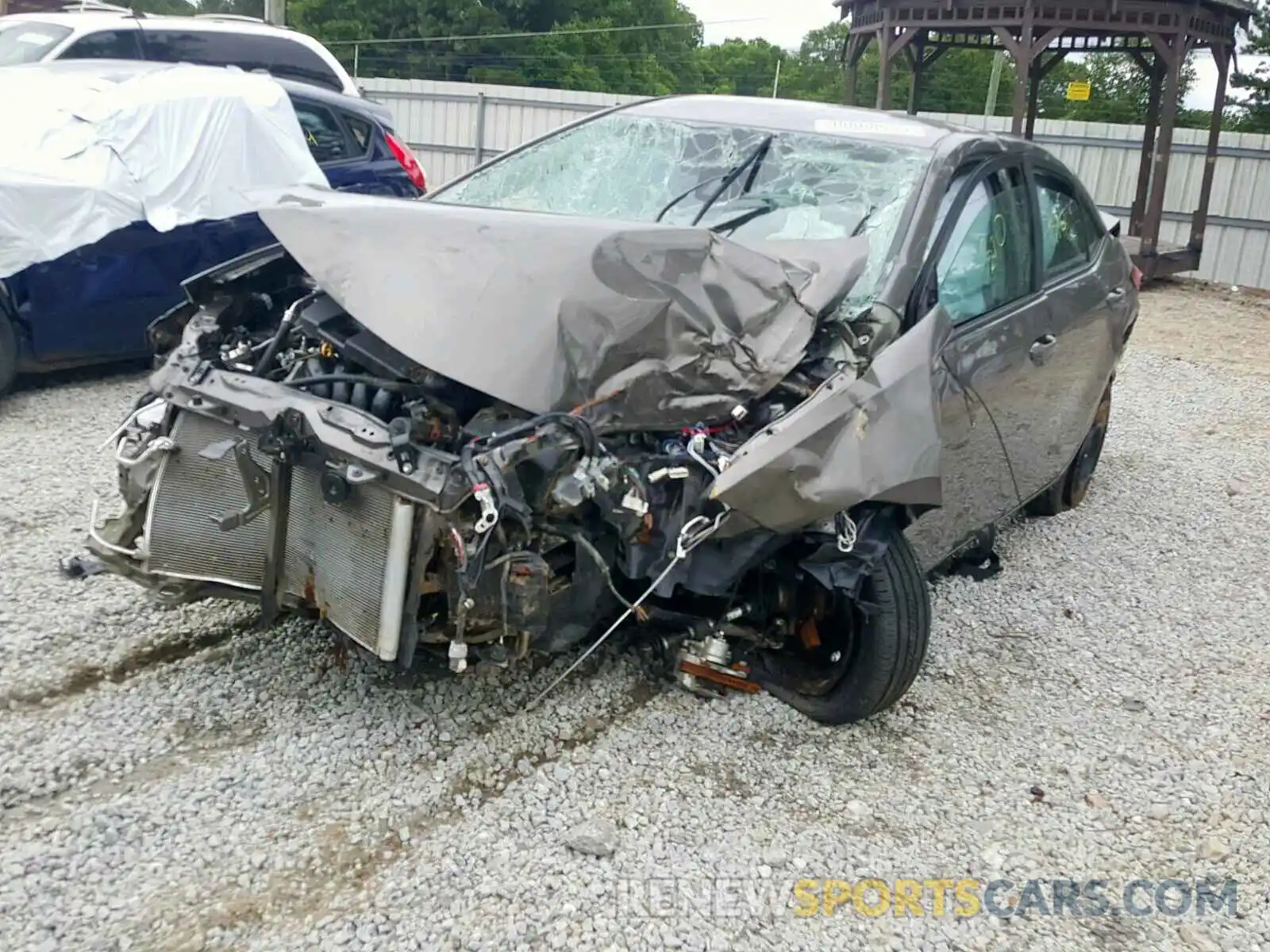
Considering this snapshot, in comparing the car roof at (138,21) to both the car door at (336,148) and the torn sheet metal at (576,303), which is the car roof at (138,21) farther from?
the torn sheet metal at (576,303)

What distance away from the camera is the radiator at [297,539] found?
304 centimetres

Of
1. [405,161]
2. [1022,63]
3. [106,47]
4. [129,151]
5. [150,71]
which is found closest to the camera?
[129,151]

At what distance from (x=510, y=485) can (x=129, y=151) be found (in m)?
4.87

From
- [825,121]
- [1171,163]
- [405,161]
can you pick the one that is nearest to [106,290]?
[405,161]

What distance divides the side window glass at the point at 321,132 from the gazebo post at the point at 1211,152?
1080 centimetres

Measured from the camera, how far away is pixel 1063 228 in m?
5.07

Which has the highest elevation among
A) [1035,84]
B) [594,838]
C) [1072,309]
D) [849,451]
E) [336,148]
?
[1035,84]

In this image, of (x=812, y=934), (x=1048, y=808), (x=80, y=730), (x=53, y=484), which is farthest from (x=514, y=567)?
(x=53, y=484)

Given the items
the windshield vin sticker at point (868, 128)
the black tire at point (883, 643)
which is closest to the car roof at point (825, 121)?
the windshield vin sticker at point (868, 128)

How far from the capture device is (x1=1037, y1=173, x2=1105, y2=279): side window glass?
4.82 meters

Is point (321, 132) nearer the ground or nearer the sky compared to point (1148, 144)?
nearer the ground

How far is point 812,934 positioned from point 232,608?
229 centimetres

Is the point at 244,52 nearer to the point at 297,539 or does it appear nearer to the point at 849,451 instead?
the point at 297,539

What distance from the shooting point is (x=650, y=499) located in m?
3.13
